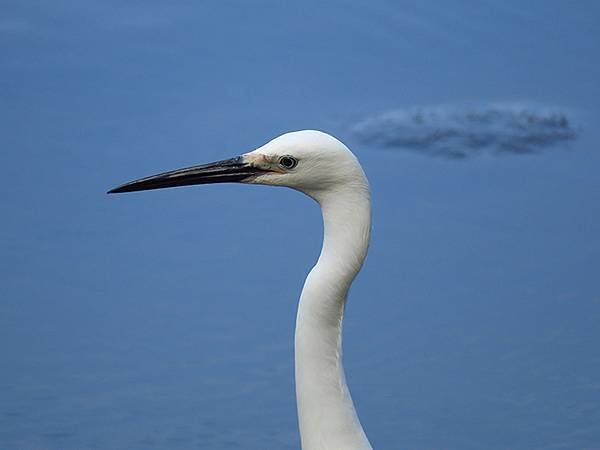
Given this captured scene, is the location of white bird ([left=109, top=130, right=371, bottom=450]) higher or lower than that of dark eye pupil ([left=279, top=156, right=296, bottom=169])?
lower

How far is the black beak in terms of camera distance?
1.95 meters

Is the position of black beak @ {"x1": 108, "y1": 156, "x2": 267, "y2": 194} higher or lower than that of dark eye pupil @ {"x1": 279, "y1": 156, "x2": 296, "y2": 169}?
higher

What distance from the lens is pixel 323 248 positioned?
1.90 m

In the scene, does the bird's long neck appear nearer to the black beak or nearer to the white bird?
the white bird

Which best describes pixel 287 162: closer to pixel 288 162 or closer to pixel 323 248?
pixel 288 162

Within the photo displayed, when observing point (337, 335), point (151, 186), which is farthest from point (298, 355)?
point (151, 186)

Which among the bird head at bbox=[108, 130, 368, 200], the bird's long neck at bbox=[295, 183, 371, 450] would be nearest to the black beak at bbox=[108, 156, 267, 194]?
the bird head at bbox=[108, 130, 368, 200]

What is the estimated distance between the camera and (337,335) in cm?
193

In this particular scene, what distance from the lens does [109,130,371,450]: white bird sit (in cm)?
186

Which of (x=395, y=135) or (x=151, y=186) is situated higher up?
(x=395, y=135)

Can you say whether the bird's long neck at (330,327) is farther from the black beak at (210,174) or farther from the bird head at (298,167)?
the black beak at (210,174)

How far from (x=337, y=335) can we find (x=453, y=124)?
250 centimetres

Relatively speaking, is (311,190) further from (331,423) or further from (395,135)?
(395,135)

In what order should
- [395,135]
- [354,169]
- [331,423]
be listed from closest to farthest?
[354,169]
[331,423]
[395,135]
